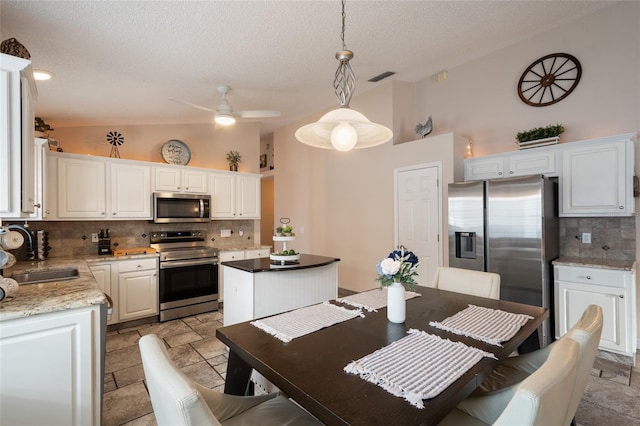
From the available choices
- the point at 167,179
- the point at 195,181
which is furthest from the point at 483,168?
the point at 167,179

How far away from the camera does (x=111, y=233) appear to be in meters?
3.97

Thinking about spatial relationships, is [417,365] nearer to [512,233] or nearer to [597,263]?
[512,233]

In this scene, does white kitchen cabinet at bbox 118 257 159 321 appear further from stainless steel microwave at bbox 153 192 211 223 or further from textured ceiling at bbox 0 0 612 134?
textured ceiling at bbox 0 0 612 134

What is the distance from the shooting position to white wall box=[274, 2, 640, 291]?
121 inches

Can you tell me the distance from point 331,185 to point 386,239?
1466 millimetres

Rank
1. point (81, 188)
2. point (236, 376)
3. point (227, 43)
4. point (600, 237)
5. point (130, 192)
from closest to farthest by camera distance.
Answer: point (236, 376) < point (227, 43) < point (600, 237) < point (81, 188) < point (130, 192)

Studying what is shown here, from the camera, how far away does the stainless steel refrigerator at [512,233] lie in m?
2.96

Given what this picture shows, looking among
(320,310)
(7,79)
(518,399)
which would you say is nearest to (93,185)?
(7,79)

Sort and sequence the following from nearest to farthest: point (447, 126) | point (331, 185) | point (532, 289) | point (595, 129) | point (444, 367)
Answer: point (444, 367)
point (532, 289)
point (595, 129)
point (447, 126)
point (331, 185)

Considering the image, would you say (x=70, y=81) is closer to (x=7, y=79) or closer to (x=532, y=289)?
(x=7, y=79)

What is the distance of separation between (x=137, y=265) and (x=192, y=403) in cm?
342

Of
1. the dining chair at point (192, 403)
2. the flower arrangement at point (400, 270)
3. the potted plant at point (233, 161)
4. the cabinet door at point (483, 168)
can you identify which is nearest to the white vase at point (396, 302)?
the flower arrangement at point (400, 270)

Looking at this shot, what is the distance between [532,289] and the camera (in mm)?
2990

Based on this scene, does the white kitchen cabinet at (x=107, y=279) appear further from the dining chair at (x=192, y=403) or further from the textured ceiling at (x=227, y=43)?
the dining chair at (x=192, y=403)
